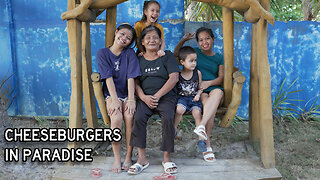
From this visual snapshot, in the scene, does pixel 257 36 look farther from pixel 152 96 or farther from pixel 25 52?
pixel 25 52

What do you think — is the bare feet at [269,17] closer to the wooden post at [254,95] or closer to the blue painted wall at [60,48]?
the wooden post at [254,95]

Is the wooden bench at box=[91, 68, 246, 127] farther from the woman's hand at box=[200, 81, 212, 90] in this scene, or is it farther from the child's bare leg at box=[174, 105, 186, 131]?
the child's bare leg at box=[174, 105, 186, 131]

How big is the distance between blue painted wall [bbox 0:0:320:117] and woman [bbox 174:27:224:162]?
41.0 inches

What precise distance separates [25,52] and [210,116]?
324 cm

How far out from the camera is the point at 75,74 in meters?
2.75

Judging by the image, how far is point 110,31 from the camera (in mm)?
3090

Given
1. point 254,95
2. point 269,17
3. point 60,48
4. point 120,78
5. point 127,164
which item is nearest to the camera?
point 269,17

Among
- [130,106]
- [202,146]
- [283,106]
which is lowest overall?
[202,146]

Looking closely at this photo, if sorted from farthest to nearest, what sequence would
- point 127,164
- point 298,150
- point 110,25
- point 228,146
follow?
point 228,146 → point 298,150 → point 110,25 → point 127,164

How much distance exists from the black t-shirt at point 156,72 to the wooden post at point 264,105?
2.64 feet

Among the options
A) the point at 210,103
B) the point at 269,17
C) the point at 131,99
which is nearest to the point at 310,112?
the point at 210,103

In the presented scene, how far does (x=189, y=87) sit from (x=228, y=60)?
0.52 m

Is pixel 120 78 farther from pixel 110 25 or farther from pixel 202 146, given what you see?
pixel 202 146

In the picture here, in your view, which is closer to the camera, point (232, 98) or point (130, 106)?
point (130, 106)
